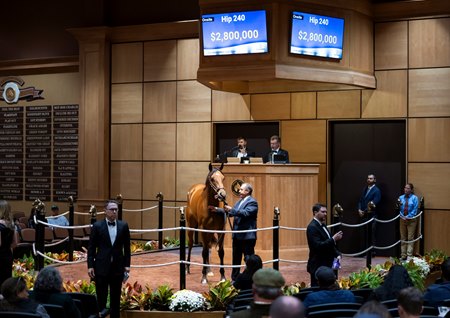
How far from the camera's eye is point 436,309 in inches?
251

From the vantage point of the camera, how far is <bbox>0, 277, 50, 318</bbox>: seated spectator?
234 inches

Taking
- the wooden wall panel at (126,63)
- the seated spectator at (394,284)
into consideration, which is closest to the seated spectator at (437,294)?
the seated spectator at (394,284)

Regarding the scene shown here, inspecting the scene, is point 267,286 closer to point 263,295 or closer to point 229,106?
point 263,295

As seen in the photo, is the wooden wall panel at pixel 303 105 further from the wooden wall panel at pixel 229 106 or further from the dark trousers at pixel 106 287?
the dark trousers at pixel 106 287

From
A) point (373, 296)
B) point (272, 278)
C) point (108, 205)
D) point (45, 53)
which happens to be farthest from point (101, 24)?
point (272, 278)

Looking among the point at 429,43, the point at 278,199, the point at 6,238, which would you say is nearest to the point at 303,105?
the point at 429,43

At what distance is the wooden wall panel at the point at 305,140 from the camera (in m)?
16.2

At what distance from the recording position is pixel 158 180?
58.4ft

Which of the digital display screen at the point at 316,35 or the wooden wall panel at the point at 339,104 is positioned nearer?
the digital display screen at the point at 316,35

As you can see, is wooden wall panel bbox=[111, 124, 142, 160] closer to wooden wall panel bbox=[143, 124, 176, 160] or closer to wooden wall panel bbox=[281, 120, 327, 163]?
wooden wall panel bbox=[143, 124, 176, 160]

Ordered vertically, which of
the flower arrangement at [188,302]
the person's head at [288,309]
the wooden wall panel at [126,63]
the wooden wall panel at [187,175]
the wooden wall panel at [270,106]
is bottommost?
the flower arrangement at [188,302]

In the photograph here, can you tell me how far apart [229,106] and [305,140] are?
6.33 feet

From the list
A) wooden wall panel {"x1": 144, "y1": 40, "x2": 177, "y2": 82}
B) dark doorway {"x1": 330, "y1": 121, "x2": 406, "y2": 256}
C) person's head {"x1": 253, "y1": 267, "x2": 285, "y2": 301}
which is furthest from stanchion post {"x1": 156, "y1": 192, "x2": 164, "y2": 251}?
person's head {"x1": 253, "y1": 267, "x2": 285, "y2": 301}

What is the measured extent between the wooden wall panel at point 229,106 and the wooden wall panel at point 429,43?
3686 mm
